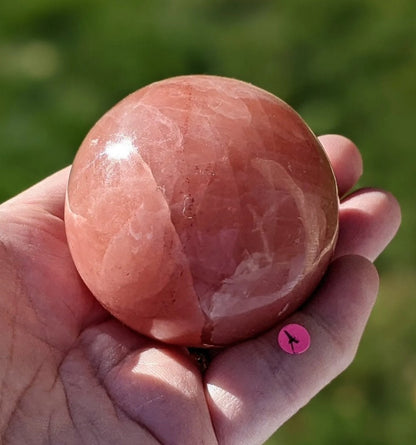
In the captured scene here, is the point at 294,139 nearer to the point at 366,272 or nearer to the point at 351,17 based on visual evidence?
the point at 366,272

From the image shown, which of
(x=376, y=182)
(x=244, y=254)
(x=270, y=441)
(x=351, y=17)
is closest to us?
(x=244, y=254)

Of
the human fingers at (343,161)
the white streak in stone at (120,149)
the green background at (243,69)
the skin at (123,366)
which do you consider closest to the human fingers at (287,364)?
the skin at (123,366)

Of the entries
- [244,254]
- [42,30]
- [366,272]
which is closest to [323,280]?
[366,272]

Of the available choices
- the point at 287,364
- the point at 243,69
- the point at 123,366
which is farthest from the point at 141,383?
the point at 243,69

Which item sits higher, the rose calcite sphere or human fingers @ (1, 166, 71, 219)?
the rose calcite sphere

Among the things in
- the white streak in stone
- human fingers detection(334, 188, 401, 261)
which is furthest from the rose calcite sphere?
human fingers detection(334, 188, 401, 261)

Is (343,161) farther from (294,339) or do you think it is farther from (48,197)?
(48,197)

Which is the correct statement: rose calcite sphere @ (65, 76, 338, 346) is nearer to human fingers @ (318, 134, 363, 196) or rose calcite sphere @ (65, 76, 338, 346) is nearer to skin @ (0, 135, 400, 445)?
skin @ (0, 135, 400, 445)
